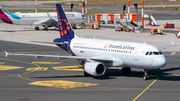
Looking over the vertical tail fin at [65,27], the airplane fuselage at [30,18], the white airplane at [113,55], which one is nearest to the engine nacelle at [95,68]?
the white airplane at [113,55]

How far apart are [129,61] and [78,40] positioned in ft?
31.4

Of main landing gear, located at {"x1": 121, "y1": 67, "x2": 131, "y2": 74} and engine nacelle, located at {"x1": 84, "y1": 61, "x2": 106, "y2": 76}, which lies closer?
engine nacelle, located at {"x1": 84, "y1": 61, "x2": 106, "y2": 76}

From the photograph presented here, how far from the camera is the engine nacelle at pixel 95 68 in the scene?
113ft

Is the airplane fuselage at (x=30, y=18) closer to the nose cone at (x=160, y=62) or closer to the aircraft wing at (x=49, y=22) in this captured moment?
the aircraft wing at (x=49, y=22)

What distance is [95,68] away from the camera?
3412cm

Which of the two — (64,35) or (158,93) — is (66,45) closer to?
(64,35)

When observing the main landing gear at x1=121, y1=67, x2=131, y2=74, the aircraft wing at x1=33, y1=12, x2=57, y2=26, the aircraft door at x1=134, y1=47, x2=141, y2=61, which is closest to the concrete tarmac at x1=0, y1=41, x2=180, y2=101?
the main landing gear at x1=121, y1=67, x2=131, y2=74

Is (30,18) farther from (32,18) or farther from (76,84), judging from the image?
(76,84)

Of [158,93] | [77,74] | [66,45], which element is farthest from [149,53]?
[66,45]

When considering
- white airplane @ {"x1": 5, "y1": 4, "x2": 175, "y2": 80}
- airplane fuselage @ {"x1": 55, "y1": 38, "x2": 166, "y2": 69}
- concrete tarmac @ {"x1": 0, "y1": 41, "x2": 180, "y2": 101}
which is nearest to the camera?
concrete tarmac @ {"x1": 0, "y1": 41, "x2": 180, "y2": 101}

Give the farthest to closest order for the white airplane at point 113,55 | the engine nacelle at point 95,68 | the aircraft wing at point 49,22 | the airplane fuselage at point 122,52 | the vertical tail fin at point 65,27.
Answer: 1. the aircraft wing at point 49,22
2. the vertical tail fin at point 65,27
3. the engine nacelle at point 95,68
4. the white airplane at point 113,55
5. the airplane fuselage at point 122,52

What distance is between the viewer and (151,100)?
1032 inches

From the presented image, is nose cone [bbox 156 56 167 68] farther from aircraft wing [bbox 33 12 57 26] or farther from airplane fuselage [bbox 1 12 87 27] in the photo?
airplane fuselage [bbox 1 12 87 27]

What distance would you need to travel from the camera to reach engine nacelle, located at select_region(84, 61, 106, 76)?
113ft
